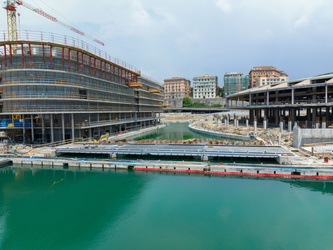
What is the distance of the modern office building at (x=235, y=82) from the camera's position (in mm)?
176000

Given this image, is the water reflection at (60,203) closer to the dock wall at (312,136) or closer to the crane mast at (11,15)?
the dock wall at (312,136)

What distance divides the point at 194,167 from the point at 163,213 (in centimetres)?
919

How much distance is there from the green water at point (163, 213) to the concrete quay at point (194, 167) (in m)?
0.83

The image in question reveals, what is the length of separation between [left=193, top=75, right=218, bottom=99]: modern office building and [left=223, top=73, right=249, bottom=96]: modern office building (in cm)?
1028

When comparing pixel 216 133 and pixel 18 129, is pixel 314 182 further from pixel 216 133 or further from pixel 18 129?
pixel 18 129

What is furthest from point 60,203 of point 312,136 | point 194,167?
point 312,136

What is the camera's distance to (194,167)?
25734 mm

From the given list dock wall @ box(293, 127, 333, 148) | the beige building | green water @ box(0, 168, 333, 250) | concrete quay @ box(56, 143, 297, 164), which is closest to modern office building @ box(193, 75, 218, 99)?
the beige building

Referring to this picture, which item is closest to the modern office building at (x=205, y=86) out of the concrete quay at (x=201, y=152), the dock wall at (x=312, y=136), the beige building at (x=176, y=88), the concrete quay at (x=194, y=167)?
the beige building at (x=176, y=88)

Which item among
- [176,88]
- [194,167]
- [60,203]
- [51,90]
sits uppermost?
[176,88]

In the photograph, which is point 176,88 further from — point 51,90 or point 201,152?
point 201,152

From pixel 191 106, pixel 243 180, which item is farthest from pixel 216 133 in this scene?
pixel 191 106

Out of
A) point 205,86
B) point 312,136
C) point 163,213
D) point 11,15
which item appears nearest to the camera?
point 163,213

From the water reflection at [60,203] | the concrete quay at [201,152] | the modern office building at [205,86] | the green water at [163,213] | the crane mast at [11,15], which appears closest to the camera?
the green water at [163,213]
